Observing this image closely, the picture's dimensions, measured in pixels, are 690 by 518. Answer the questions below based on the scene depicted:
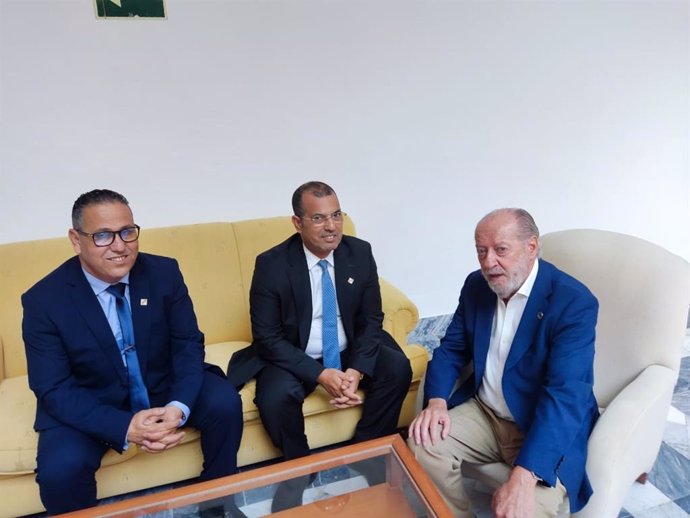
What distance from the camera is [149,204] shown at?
8.80 feet

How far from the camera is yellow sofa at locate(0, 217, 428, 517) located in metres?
1.70

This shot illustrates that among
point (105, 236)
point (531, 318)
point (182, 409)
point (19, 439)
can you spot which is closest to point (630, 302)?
point (531, 318)

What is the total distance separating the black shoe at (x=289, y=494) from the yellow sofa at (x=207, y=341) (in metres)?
0.45

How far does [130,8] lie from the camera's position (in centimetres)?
240

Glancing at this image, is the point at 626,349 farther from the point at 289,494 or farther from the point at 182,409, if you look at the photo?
the point at 182,409

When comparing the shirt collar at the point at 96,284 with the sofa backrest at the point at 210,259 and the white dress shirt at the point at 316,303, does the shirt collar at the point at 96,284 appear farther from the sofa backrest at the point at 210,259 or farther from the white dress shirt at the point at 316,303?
→ the white dress shirt at the point at 316,303

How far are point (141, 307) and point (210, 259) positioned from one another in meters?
0.69

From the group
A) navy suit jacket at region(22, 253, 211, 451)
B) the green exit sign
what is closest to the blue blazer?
navy suit jacket at region(22, 253, 211, 451)

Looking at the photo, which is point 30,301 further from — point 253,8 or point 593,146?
point 593,146

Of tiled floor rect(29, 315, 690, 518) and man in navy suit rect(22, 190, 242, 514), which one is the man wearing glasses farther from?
tiled floor rect(29, 315, 690, 518)

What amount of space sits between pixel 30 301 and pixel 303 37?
6.30 feet

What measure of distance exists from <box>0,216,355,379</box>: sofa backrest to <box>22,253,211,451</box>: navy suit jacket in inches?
20.4

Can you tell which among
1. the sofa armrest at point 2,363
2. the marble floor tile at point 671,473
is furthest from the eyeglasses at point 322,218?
the marble floor tile at point 671,473

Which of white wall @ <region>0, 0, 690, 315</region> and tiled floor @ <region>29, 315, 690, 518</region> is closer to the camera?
tiled floor @ <region>29, 315, 690, 518</region>
